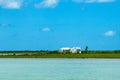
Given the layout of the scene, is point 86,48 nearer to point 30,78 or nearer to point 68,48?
point 68,48

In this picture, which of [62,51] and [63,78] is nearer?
[63,78]

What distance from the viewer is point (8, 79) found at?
136ft

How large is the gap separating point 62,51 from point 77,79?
314 feet

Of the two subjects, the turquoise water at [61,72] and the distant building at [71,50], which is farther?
the distant building at [71,50]

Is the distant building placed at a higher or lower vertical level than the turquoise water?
higher

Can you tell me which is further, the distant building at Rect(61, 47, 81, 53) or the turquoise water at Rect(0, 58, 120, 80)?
the distant building at Rect(61, 47, 81, 53)

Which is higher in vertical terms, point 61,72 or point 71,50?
point 71,50

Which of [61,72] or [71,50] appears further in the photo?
[71,50]

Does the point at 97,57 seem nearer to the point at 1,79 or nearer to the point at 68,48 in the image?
the point at 68,48

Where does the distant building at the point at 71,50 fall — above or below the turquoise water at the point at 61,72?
above

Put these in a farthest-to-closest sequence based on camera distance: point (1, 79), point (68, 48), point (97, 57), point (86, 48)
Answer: point (68, 48) → point (86, 48) → point (97, 57) → point (1, 79)

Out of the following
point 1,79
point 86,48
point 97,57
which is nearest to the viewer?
point 1,79

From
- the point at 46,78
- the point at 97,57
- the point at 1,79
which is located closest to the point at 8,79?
the point at 1,79

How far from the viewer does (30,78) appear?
42312 millimetres
